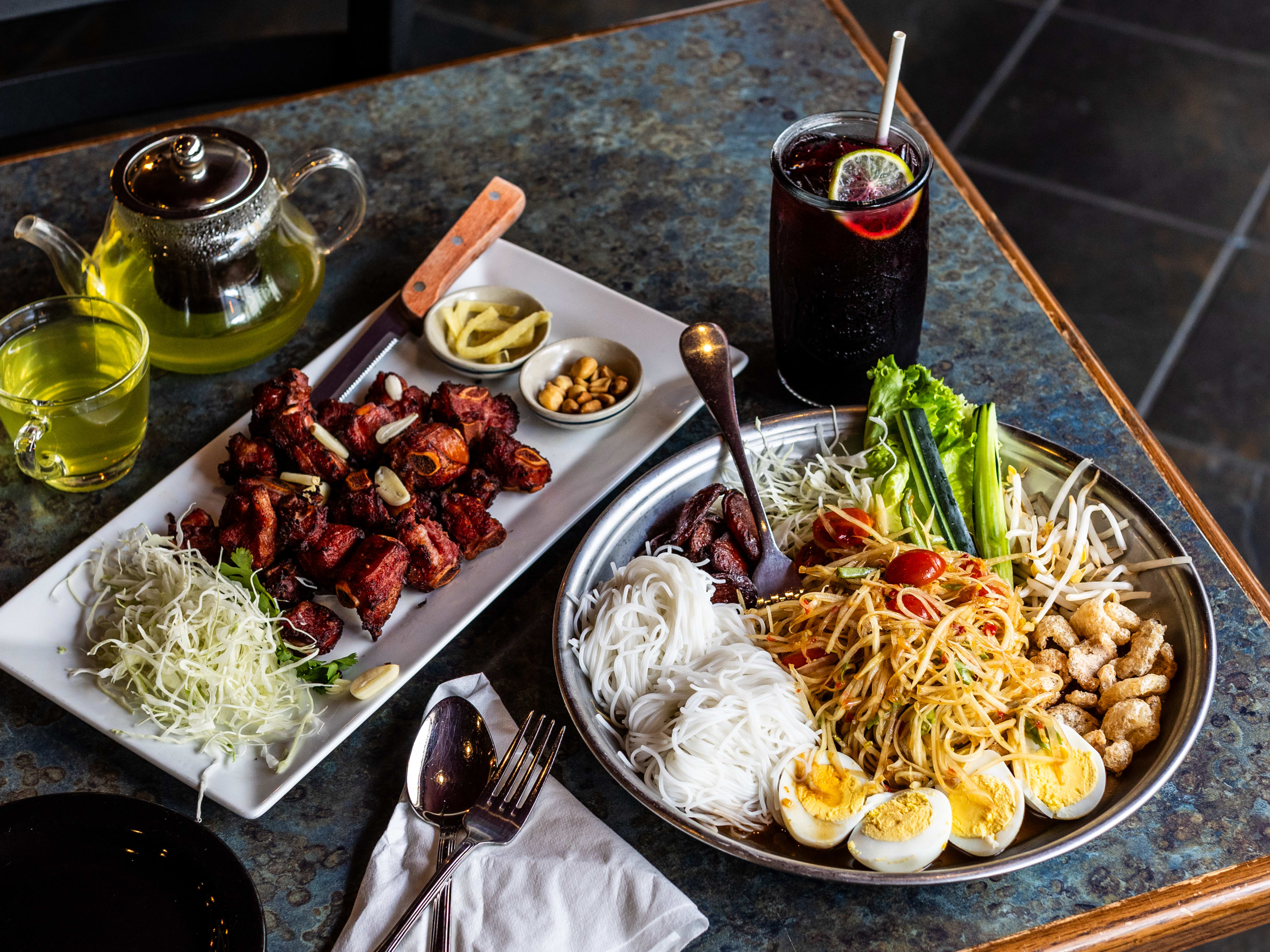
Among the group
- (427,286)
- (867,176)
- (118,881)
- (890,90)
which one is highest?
(890,90)

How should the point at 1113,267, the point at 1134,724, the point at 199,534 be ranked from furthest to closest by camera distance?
the point at 1113,267 < the point at 199,534 < the point at 1134,724

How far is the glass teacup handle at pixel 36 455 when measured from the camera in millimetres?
1831

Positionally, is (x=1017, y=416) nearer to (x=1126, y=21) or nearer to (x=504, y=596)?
(x=504, y=596)

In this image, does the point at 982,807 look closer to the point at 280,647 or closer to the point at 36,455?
the point at 280,647

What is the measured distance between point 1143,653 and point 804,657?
1.60 feet

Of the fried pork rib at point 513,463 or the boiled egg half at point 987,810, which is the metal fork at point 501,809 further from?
the boiled egg half at point 987,810

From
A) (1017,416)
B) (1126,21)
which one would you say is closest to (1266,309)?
(1126,21)

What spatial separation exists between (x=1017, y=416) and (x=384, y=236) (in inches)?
56.9

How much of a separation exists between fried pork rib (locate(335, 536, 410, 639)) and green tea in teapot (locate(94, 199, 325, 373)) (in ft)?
1.99

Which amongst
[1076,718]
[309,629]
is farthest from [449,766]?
[1076,718]

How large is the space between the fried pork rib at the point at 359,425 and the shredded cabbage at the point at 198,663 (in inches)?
12.9

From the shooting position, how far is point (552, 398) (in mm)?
2072

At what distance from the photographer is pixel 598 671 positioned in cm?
164

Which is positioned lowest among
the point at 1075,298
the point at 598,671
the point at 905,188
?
the point at 1075,298
